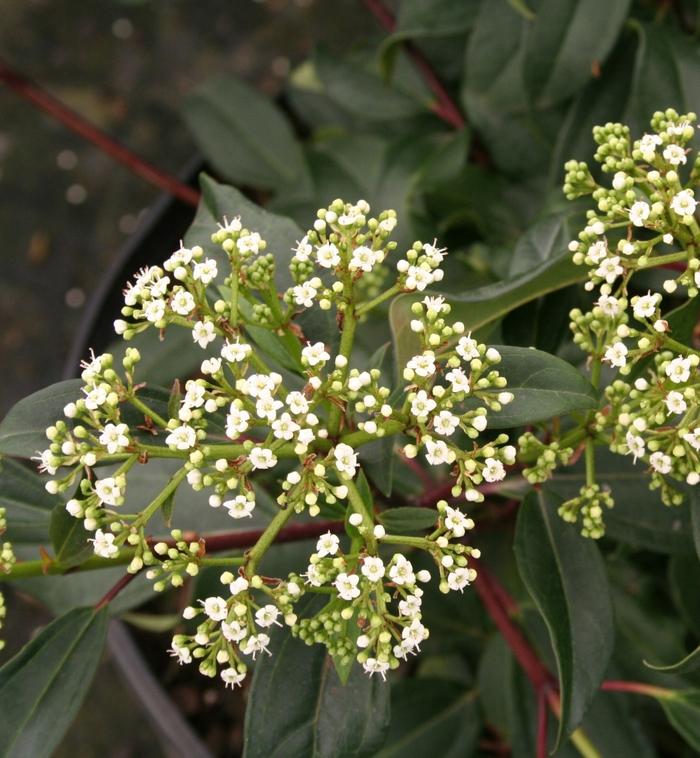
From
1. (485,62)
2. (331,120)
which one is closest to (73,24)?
(331,120)

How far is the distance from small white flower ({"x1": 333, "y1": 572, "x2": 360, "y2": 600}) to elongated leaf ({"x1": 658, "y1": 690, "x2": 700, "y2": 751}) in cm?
54

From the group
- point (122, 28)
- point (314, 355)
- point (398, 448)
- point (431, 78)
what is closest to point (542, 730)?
point (398, 448)

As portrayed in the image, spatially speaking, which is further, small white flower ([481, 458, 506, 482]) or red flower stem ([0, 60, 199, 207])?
red flower stem ([0, 60, 199, 207])

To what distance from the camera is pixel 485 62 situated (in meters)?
1.46

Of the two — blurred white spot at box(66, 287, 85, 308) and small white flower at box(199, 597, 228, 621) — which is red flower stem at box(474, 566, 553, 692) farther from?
blurred white spot at box(66, 287, 85, 308)

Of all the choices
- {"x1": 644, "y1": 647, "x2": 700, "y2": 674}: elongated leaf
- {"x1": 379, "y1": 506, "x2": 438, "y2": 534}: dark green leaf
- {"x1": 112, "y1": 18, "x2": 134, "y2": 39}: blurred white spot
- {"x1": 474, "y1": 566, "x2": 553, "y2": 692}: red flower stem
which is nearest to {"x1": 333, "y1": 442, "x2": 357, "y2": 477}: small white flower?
{"x1": 379, "y1": 506, "x2": 438, "y2": 534}: dark green leaf

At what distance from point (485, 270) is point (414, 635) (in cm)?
67

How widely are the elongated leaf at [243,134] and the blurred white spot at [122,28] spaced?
2.55ft

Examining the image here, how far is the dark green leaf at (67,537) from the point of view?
0.81 metres

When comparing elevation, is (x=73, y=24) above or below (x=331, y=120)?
above

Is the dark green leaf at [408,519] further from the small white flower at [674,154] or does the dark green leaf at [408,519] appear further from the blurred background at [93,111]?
the blurred background at [93,111]

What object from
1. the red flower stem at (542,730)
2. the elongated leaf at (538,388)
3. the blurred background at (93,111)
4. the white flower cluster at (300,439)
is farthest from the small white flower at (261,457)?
the blurred background at (93,111)

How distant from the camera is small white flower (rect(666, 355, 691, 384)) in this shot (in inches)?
30.7

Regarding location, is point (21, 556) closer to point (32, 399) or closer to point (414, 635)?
point (32, 399)
